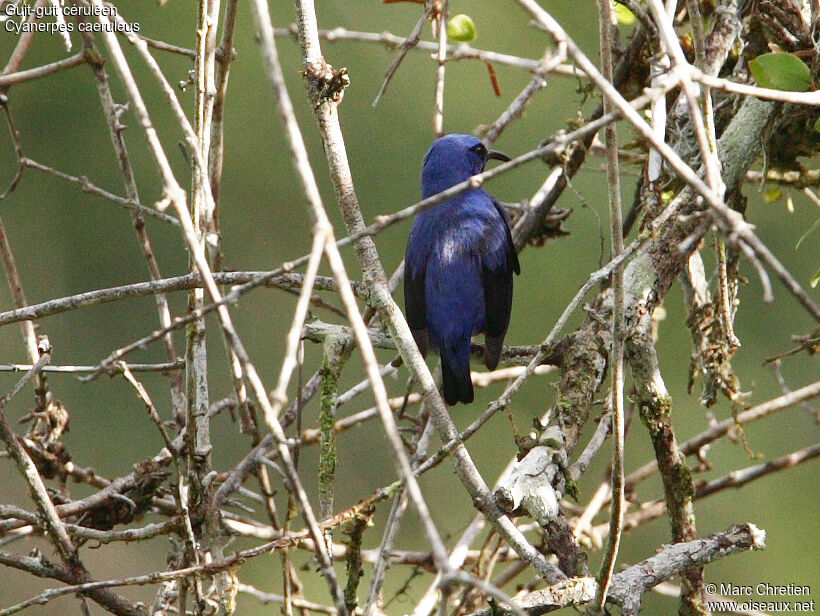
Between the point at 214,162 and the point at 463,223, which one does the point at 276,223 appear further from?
the point at 214,162

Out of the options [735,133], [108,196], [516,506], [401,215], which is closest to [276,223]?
[108,196]

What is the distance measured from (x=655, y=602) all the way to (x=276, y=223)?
15.6 feet

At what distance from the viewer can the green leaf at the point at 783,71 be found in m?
2.92

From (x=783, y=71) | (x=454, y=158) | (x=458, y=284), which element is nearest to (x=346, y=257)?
(x=454, y=158)

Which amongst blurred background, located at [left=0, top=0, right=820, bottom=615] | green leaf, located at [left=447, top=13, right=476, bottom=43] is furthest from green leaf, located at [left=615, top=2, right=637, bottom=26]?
blurred background, located at [left=0, top=0, right=820, bottom=615]

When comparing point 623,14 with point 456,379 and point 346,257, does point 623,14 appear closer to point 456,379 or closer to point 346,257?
point 456,379

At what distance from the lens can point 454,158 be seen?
4.89 metres

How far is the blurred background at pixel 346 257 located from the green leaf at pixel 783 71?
13.9ft

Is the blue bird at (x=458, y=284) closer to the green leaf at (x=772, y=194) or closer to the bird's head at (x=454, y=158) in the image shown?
the bird's head at (x=454, y=158)

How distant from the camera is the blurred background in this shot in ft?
24.1

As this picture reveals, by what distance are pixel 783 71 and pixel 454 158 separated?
216 centimetres

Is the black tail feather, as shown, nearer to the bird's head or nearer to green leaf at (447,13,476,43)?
the bird's head

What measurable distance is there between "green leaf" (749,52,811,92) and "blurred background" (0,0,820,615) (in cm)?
424

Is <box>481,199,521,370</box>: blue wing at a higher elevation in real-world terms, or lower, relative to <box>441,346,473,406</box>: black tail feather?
higher
